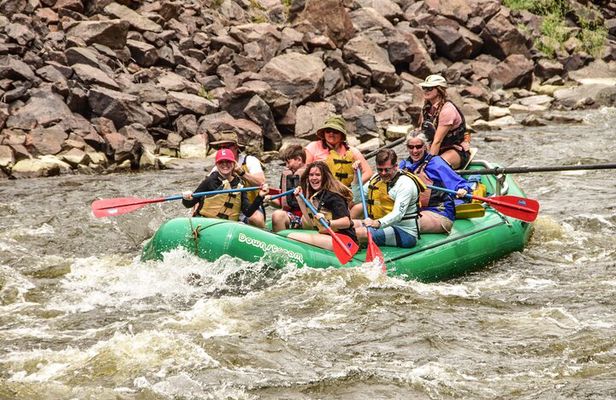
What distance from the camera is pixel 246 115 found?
17.0 m

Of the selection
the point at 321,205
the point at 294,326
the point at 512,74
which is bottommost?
the point at 512,74

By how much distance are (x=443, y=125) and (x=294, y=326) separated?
10.7 feet

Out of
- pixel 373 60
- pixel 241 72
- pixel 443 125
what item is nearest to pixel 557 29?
pixel 373 60

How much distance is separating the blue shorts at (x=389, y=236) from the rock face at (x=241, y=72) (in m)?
7.52

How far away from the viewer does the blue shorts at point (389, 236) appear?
8.17 meters

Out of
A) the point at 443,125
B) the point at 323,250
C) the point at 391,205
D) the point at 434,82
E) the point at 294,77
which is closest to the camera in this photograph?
the point at 323,250

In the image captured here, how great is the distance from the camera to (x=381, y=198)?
8.39 metres

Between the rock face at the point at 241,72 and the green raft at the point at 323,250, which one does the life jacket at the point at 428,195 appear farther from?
the rock face at the point at 241,72

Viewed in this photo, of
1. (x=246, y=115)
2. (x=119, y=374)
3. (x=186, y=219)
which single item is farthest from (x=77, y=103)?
(x=119, y=374)

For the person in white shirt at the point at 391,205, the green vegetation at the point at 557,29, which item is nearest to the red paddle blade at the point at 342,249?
the person in white shirt at the point at 391,205

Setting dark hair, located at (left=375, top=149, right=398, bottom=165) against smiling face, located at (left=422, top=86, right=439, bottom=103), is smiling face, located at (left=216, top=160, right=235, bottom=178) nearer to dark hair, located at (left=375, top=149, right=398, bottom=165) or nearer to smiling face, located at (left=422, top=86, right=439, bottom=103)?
dark hair, located at (left=375, top=149, right=398, bottom=165)

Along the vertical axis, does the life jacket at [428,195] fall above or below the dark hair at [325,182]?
below

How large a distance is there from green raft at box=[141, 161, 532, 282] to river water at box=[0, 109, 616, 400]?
0.32 ft

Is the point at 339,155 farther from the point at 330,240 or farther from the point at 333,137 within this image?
the point at 330,240
